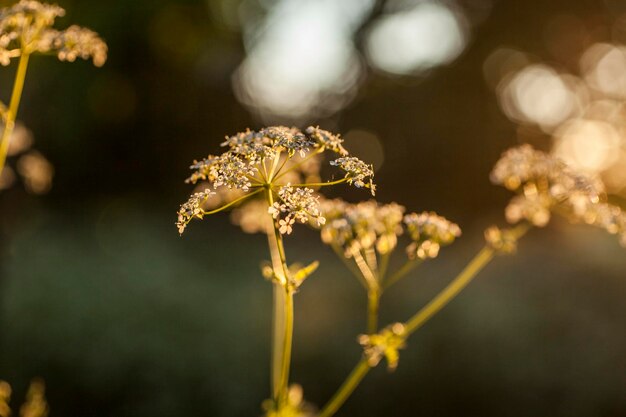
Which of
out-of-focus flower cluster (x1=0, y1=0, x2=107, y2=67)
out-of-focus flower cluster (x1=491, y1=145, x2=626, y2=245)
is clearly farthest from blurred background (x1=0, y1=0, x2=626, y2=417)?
out-of-focus flower cluster (x1=0, y1=0, x2=107, y2=67)

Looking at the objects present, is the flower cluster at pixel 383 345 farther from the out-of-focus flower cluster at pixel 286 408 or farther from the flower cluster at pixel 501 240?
the flower cluster at pixel 501 240

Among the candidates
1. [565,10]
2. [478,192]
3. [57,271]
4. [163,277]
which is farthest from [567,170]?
[565,10]

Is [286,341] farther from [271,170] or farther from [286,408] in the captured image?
[271,170]

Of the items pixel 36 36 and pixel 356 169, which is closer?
pixel 356 169

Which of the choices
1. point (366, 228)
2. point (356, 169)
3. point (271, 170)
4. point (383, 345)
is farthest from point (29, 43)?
point (383, 345)

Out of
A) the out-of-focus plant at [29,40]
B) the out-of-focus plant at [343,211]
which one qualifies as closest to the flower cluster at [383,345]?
the out-of-focus plant at [343,211]

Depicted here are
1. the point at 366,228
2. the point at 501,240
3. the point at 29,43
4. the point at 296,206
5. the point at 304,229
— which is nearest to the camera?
the point at 296,206
